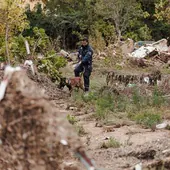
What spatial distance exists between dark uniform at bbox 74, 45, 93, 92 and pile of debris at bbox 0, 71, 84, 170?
9740 mm

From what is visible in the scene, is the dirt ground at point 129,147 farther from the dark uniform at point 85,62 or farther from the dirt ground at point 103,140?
the dark uniform at point 85,62

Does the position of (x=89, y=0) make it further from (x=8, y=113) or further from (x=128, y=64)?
(x=8, y=113)

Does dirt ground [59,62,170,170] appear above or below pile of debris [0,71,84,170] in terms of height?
below

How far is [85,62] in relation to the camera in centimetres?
1368

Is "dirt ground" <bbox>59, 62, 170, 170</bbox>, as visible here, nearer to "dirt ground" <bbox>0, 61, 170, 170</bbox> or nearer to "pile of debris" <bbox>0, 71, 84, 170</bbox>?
"dirt ground" <bbox>0, 61, 170, 170</bbox>

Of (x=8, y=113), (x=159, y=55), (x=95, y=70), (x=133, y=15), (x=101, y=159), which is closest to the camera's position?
(x=8, y=113)

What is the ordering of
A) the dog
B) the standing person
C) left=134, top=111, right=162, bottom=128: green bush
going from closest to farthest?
1. left=134, top=111, right=162, bottom=128: green bush
2. the standing person
3. the dog

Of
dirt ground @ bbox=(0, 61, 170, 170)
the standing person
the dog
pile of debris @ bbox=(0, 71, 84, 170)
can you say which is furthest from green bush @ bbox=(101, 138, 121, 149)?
the dog

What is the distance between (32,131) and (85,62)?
10036mm

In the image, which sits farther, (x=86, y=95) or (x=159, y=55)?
(x=159, y=55)

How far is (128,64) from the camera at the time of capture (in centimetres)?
2203

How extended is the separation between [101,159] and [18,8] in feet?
29.7

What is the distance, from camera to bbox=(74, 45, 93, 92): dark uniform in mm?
13484

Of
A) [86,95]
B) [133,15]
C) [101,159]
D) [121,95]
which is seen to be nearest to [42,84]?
[86,95]
